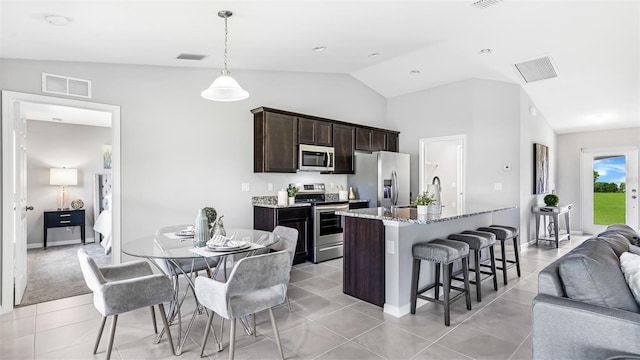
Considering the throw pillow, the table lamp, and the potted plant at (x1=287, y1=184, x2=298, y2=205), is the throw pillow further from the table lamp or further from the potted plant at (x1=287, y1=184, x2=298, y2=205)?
the table lamp

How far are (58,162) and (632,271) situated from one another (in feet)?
26.5

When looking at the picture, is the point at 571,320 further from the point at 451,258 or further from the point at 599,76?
the point at 599,76

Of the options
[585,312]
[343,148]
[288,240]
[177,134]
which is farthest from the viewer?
[343,148]

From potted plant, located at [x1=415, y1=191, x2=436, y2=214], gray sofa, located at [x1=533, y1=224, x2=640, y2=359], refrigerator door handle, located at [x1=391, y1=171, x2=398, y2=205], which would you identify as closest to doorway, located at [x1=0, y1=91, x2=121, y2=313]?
potted plant, located at [x1=415, y1=191, x2=436, y2=214]

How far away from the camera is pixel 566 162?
7629 millimetres

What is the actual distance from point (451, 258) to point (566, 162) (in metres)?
6.66

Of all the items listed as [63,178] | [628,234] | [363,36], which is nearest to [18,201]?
[63,178]

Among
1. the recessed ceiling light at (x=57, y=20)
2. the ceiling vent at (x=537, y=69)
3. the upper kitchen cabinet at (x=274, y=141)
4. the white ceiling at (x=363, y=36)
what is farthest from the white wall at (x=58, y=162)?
the ceiling vent at (x=537, y=69)

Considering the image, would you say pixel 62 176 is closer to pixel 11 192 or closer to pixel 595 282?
pixel 11 192

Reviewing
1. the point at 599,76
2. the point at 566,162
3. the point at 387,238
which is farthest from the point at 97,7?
the point at 566,162

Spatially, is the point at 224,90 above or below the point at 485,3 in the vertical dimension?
below

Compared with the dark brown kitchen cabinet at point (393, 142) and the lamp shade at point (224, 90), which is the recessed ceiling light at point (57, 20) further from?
the dark brown kitchen cabinet at point (393, 142)

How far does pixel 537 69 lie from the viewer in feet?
15.8

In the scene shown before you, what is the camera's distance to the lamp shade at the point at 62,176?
20.0 ft
